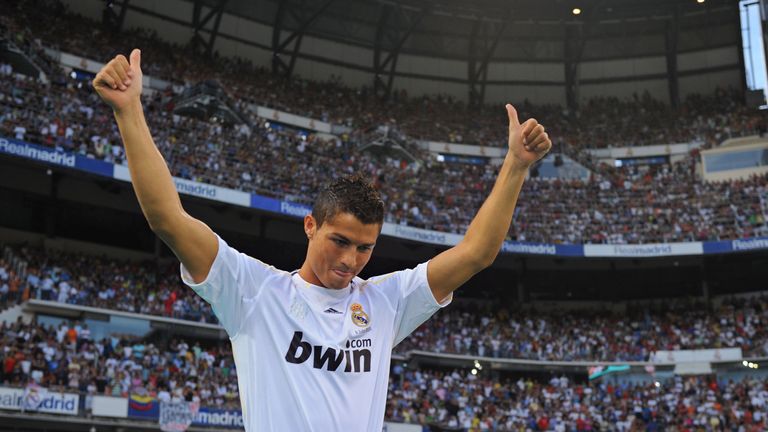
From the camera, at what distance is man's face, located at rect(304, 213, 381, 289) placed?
3408mm

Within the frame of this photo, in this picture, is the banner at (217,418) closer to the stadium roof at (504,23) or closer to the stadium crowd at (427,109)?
the stadium crowd at (427,109)

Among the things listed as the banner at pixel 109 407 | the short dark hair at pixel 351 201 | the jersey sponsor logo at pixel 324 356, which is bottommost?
the banner at pixel 109 407

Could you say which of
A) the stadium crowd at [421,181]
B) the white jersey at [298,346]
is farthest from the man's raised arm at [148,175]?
the stadium crowd at [421,181]

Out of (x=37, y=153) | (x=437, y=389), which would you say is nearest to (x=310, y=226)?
(x=37, y=153)

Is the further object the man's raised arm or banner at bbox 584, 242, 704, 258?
banner at bbox 584, 242, 704, 258

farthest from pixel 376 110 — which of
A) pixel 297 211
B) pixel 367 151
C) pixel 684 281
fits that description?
pixel 684 281

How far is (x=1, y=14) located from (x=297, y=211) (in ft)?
53.3

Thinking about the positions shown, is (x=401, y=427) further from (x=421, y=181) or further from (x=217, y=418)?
(x=421, y=181)

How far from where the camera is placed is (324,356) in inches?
132

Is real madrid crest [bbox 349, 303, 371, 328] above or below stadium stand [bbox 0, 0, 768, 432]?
below

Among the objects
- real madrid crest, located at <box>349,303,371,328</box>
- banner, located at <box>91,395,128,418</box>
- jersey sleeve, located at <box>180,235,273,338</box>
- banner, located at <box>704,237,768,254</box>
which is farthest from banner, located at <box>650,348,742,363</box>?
jersey sleeve, located at <box>180,235,273,338</box>

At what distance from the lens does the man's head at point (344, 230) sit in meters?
3.41

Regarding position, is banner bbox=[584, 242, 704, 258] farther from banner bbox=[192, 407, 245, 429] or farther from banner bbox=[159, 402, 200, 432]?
banner bbox=[159, 402, 200, 432]

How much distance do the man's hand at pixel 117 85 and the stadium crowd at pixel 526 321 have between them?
93.6 ft
